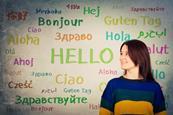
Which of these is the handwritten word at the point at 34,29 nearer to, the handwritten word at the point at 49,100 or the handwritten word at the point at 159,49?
the handwritten word at the point at 49,100

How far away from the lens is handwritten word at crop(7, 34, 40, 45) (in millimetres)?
3734

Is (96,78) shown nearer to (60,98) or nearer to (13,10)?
(60,98)

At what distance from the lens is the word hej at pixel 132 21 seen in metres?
3.71

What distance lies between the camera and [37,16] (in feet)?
12.2

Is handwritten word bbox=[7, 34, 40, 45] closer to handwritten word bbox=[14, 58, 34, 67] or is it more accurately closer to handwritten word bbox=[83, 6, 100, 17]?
handwritten word bbox=[14, 58, 34, 67]

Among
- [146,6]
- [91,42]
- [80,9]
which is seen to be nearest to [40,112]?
[91,42]

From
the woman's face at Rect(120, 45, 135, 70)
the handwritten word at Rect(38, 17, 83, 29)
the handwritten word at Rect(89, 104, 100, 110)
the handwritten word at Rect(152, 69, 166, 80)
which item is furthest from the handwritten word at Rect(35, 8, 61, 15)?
the woman's face at Rect(120, 45, 135, 70)

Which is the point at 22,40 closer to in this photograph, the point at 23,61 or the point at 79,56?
the point at 23,61

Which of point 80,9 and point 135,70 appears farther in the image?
point 80,9

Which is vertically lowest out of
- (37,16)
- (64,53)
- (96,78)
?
(96,78)

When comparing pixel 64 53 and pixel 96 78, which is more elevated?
pixel 64 53

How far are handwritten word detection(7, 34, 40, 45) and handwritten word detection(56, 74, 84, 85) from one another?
42 centimetres

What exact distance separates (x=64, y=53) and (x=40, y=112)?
0.65 m

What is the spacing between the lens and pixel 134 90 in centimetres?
246
